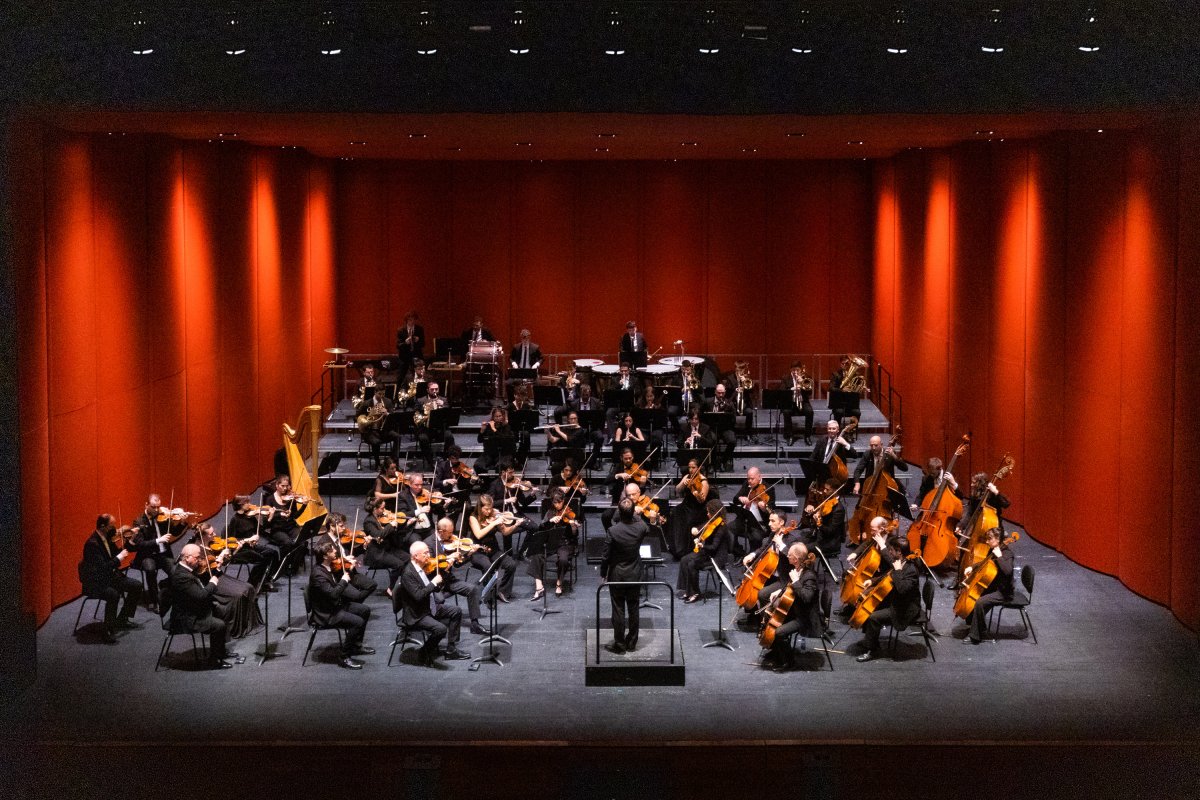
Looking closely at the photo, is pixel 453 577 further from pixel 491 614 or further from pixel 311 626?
pixel 311 626

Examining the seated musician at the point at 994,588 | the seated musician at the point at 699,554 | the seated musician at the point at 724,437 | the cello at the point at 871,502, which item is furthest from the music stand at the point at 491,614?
the seated musician at the point at 724,437

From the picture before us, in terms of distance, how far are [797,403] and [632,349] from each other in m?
2.36

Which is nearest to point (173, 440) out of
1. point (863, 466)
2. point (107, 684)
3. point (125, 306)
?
point (125, 306)

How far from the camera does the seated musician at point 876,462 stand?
13879mm

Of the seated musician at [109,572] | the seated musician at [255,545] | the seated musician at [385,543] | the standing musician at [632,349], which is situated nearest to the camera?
the seated musician at [109,572]

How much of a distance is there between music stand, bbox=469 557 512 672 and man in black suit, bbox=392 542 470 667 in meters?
0.24

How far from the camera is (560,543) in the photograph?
13.1 metres

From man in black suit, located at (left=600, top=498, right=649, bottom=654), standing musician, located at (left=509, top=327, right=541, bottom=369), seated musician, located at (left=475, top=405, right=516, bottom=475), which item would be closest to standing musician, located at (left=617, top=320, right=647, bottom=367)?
standing musician, located at (left=509, top=327, right=541, bottom=369)

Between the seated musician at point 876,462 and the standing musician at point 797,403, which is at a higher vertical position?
the standing musician at point 797,403

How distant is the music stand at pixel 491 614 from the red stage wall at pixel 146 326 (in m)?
3.56

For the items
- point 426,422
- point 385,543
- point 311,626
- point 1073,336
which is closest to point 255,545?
point 385,543

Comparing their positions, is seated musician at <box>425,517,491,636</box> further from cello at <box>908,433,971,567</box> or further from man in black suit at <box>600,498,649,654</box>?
cello at <box>908,433,971,567</box>

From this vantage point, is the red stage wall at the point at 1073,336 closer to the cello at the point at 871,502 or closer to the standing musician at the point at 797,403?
the standing musician at the point at 797,403

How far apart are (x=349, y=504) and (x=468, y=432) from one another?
2.41m
